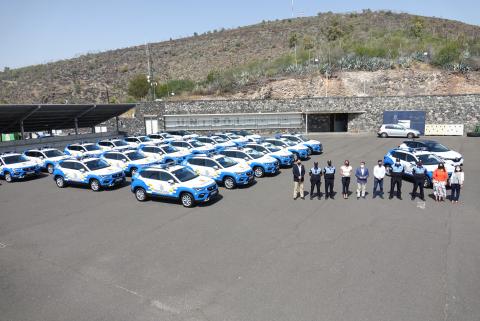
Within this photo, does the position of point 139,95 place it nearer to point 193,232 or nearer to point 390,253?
point 193,232

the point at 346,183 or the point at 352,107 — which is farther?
the point at 352,107

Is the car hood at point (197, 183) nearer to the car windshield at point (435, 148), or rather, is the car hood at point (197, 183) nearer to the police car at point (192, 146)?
the police car at point (192, 146)

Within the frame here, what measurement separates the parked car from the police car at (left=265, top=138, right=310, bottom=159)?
15873 millimetres

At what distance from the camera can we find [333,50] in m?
57.7

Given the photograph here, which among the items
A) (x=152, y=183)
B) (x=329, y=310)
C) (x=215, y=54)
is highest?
(x=215, y=54)

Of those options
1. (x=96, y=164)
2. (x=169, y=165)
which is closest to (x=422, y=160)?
(x=169, y=165)

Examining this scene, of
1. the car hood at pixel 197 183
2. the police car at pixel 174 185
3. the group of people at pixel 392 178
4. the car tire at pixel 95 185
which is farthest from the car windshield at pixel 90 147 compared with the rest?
the group of people at pixel 392 178

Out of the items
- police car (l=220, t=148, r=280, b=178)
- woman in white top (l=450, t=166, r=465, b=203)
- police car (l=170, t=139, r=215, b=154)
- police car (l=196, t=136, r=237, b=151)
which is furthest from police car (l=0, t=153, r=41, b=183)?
woman in white top (l=450, t=166, r=465, b=203)

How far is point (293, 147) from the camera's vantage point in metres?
26.9

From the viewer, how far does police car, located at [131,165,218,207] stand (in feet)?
50.5

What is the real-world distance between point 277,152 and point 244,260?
1453cm

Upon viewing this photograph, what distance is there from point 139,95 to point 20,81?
41.7m

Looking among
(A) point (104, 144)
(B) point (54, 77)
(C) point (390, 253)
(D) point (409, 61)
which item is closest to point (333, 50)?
(D) point (409, 61)

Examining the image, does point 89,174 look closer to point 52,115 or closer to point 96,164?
point 96,164
